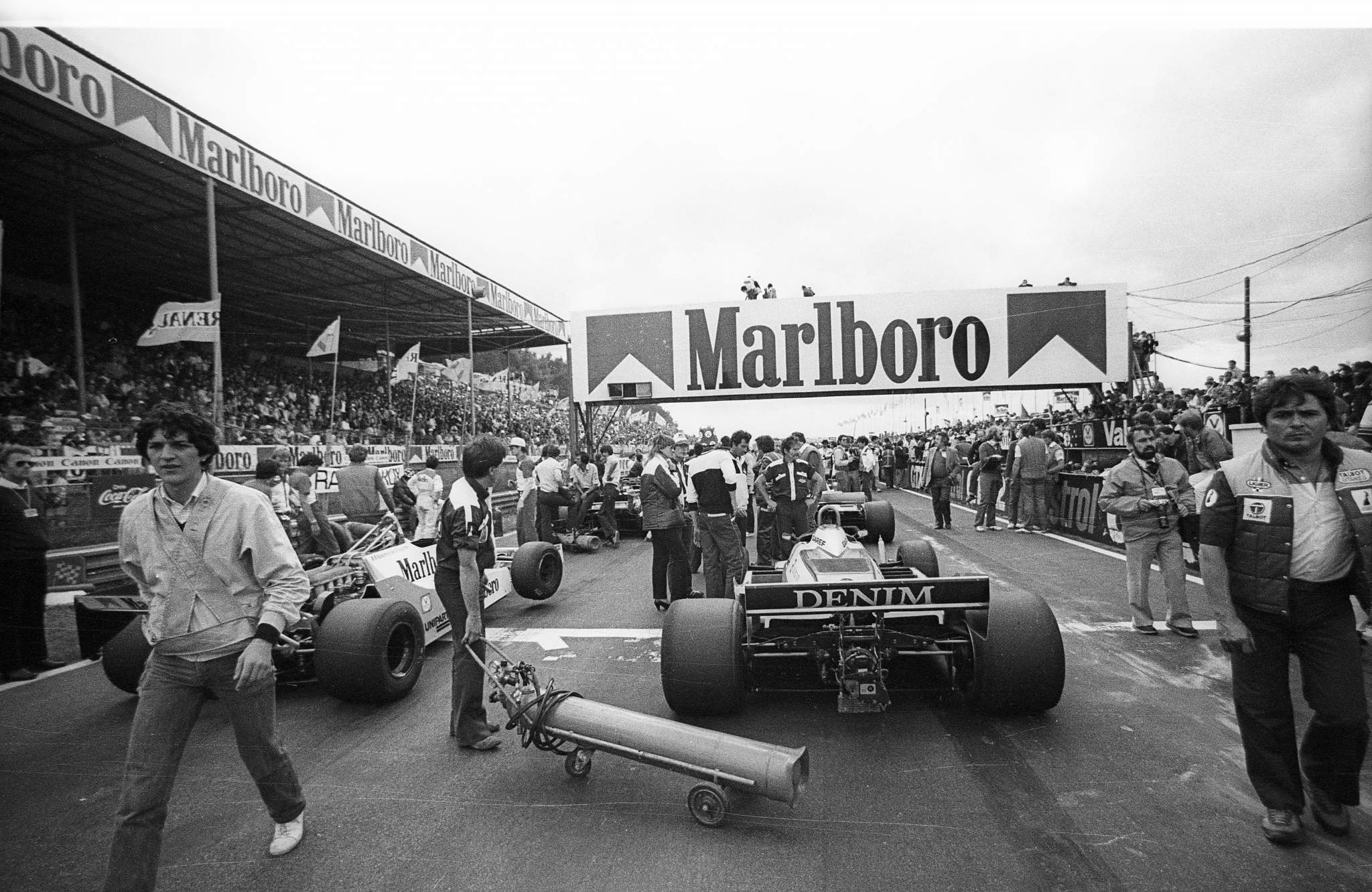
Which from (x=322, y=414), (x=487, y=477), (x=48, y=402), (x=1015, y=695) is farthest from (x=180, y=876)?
(x=322, y=414)

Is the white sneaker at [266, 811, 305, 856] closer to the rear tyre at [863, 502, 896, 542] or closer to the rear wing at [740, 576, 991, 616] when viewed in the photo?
the rear wing at [740, 576, 991, 616]

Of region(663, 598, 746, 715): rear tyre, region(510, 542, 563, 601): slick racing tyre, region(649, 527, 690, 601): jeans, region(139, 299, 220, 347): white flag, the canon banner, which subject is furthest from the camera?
the canon banner

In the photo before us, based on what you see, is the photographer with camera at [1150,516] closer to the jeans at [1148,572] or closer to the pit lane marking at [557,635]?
the jeans at [1148,572]

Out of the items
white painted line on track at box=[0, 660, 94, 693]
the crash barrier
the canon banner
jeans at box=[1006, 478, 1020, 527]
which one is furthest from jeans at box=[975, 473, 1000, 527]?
white painted line on track at box=[0, 660, 94, 693]

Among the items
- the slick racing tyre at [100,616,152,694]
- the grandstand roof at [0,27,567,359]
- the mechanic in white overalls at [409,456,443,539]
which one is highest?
the grandstand roof at [0,27,567,359]

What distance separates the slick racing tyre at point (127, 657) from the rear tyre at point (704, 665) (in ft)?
11.6

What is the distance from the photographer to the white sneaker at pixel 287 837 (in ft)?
9.36

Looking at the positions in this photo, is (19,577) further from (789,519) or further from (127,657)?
(789,519)

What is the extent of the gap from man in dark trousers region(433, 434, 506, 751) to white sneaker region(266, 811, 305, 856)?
3.21ft

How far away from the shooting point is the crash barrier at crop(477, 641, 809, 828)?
9.48 feet

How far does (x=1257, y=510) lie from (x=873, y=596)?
5.72 feet

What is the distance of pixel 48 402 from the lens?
1338 centimetres

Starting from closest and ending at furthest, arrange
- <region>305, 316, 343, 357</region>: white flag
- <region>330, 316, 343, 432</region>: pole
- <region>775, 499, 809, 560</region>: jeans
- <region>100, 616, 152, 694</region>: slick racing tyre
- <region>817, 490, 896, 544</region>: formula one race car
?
<region>100, 616, 152, 694</region>: slick racing tyre, <region>775, 499, 809, 560</region>: jeans, <region>817, 490, 896, 544</region>: formula one race car, <region>305, 316, 343, 357</region>: white flag, <region>330, 316, 343, 432</region>: pole

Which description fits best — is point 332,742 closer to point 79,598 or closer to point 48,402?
point 79,598
